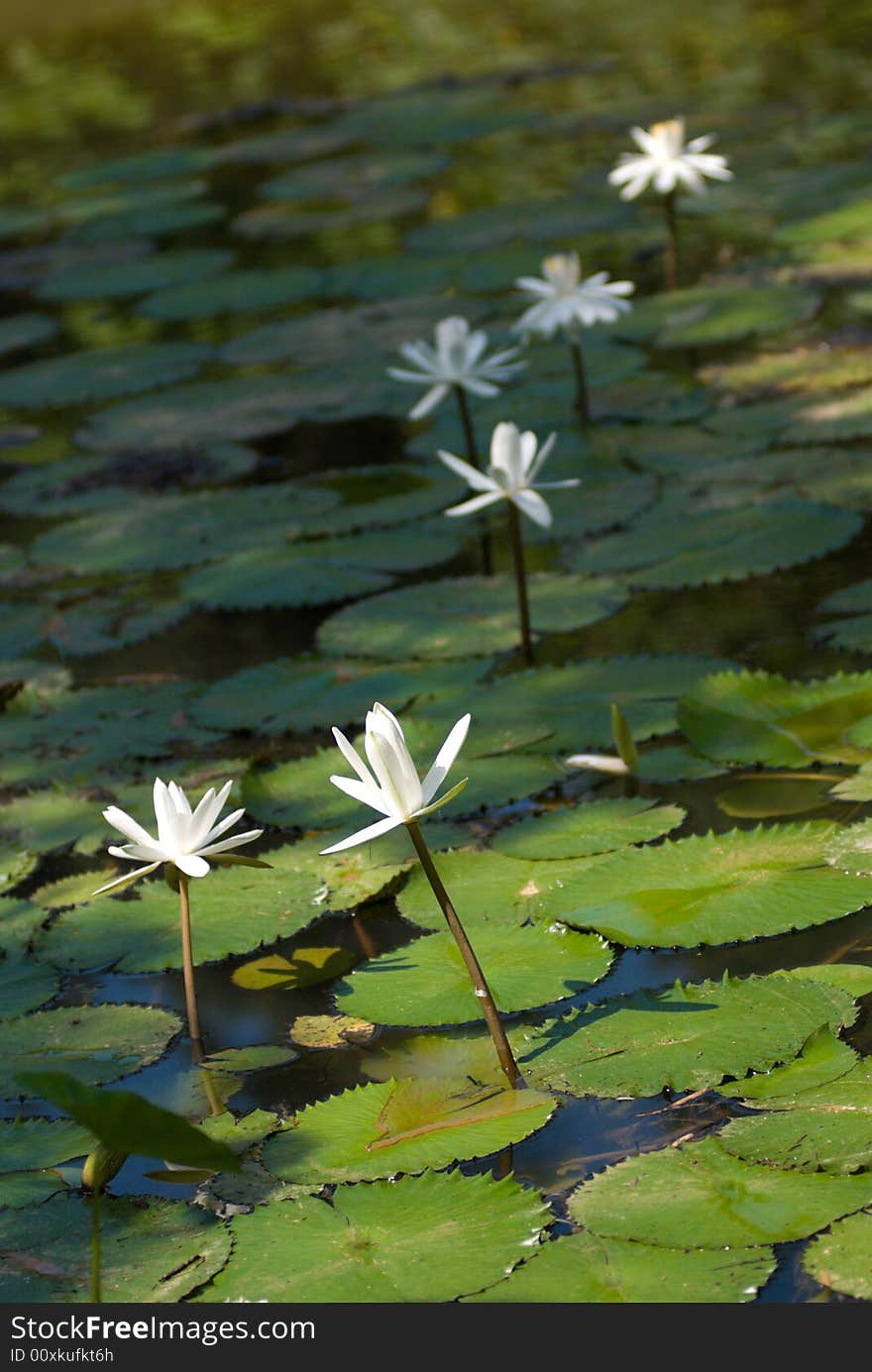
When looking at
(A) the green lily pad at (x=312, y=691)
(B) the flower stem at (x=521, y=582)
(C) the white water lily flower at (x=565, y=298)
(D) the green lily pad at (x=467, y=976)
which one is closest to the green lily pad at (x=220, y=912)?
(D) the green lily pad at (x=467, y=976)

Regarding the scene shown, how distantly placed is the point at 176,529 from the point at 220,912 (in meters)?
1.79

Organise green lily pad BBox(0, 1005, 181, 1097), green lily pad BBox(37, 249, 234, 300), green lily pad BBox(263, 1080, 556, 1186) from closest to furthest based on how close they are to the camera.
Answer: green lily pad BBox(263, 1080, 556, 1186)
green lily pad BBox(0, 1005, 181, 1097)
green lily pad BBox(37, 249, 234, 300)

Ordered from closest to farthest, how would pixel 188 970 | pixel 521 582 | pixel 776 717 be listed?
pixel 188 970, pixel 776 717, pixel 521 582

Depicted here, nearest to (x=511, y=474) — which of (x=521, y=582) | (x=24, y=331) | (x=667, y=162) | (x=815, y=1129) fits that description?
(x=521, y=582)

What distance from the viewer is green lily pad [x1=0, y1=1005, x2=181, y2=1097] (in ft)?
6.68

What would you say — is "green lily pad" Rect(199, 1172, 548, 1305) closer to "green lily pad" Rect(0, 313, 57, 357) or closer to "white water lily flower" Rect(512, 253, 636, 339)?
"white water lily flower" Rect(512, 253, 636, 339)

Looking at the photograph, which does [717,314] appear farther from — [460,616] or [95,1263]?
[95,1263]

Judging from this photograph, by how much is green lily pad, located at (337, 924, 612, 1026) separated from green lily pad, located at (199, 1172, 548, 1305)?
0.33 metres

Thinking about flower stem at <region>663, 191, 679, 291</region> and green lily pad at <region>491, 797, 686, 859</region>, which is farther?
flower stem at <region>663, 191, 679, 291</region>

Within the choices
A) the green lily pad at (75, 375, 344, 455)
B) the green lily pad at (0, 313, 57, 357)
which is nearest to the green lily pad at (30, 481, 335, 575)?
the green lily pad at (75, 375, 344, 455)

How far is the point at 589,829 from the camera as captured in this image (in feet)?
7.83

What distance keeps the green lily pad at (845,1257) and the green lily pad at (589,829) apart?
0.85 m

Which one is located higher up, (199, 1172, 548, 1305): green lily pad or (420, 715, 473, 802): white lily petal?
(420, 715, 473, 802): white lily petal

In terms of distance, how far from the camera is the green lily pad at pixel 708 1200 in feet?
5.07
